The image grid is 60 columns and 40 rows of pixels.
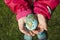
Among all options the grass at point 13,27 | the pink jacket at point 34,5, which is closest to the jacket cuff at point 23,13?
the pink jacket at point 34,5

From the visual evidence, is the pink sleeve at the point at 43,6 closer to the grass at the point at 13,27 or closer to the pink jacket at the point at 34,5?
the pink jacket at the point at 34,5

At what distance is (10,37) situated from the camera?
2773 mm

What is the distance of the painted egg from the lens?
1.72 metres

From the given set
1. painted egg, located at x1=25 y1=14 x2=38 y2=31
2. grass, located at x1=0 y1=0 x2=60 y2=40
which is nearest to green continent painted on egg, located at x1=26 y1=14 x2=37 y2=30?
painted egg, located at x1=25 y1=14 x2=38 y2=31

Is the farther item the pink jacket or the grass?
the grass

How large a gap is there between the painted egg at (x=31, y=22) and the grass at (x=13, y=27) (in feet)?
3.19

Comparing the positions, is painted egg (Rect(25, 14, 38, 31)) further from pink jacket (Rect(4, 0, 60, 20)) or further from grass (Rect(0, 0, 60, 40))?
grass (Rect(0, 0, 60, 40))

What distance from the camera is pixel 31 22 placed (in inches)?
69.0

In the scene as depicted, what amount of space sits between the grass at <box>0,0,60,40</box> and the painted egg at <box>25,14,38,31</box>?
97 cm

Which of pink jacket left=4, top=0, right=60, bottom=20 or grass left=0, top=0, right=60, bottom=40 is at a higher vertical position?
pink jacket left=4, top=0, right=60, bottom=20

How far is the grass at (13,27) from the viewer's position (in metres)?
2.76

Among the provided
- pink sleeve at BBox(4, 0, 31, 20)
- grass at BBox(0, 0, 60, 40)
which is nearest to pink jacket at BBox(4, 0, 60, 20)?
pink sleeve at BBox(4, 0, 31, 20)

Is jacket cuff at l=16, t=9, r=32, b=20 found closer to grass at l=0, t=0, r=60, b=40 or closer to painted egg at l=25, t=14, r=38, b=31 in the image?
painted egg at l=25, t=14, r=38, b=31

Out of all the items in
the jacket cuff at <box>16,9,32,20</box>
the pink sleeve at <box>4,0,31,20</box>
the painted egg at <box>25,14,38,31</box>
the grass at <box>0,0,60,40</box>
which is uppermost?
the pink sleeve at <box>4,0,31,20</box>
